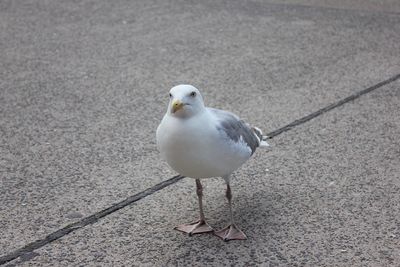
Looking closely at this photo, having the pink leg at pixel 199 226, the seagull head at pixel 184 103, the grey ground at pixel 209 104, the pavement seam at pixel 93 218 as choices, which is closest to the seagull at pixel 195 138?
the seagull head at pixel 184 103

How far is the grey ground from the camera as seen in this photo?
3.41m

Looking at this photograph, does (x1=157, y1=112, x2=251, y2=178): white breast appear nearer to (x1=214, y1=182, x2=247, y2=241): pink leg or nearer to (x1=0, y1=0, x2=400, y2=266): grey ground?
(x1=214, y1=182, x2=247, y2=241): pink leg

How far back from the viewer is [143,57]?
7035 millimetres

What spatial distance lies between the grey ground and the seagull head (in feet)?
2.51

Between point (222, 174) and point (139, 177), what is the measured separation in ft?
3.24

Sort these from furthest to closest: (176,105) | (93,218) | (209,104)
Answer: (209,104)
(93,218)
(176,105)

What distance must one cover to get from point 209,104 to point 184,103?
247 centimetres

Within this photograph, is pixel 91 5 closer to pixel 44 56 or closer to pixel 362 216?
pixel 44 56

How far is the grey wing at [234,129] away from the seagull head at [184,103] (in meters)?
0.18

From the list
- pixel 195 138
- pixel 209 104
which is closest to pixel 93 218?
pixel 195 138

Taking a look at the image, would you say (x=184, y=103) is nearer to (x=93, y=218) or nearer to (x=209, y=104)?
(x=93, y=218)

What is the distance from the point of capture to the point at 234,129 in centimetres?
343

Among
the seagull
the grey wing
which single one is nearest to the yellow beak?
the seagull

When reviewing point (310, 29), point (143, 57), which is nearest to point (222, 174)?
point (143, 57)
